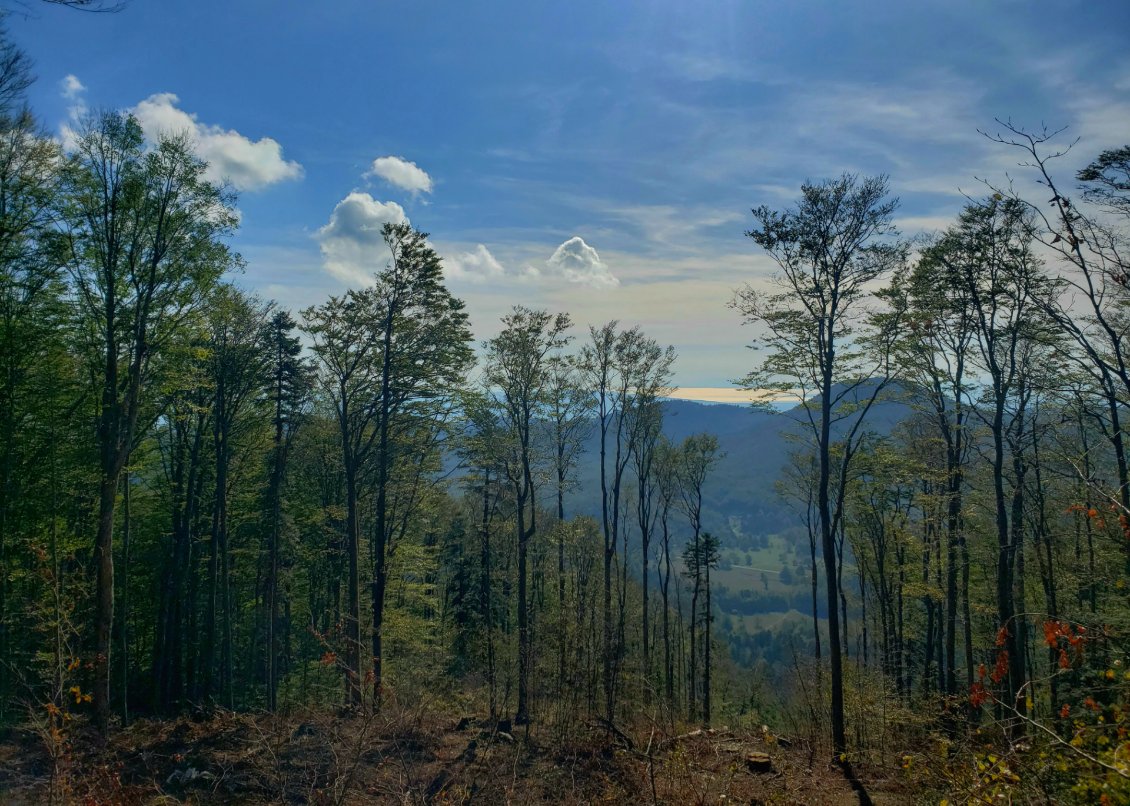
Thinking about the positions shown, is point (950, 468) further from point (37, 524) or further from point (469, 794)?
point (37, 524)

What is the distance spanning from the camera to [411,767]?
11461 mm

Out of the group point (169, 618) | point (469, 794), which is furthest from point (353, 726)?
point (169, 618)

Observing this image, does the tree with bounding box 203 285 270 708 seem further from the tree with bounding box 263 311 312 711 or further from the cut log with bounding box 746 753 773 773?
the cut log with bounding box 746 753 773 773

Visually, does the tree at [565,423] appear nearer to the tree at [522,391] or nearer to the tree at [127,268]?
the tree at [522,391]

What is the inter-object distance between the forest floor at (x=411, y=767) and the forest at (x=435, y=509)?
12 centimetres

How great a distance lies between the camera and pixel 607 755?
39.9 feet

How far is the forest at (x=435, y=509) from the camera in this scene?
903cm

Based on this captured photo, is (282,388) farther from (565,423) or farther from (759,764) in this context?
(759,764)

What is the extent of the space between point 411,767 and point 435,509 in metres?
12.8

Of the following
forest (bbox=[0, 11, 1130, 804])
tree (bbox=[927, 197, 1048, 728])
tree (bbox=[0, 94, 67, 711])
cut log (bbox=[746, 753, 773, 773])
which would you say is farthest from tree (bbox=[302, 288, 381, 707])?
tree (bbox=[927, 197, 1048, 728])

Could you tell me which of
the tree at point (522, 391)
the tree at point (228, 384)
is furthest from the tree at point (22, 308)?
the tree at point (522, 391)

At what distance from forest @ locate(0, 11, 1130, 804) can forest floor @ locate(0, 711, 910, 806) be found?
0.12 meters

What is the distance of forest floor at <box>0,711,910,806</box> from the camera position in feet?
27.6

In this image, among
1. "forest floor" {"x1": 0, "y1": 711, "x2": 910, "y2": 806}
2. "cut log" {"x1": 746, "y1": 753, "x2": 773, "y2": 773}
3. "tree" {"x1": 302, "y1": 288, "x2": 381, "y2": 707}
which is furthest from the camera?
"tree" {"x1": 302, "y1": 288, "x2": 381, "y2": 707}
